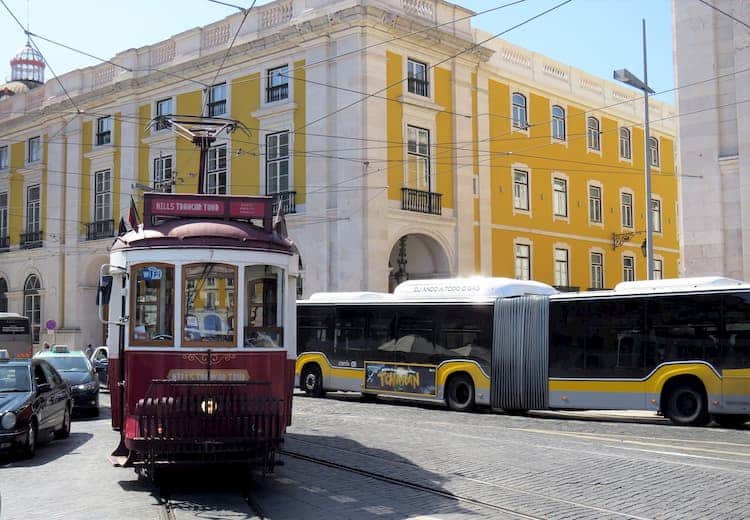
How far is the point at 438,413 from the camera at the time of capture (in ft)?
65.8

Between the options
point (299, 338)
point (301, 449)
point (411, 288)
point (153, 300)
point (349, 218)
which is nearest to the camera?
point (153, 300)

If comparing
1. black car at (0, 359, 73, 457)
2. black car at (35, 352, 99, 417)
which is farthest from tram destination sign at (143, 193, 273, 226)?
black car at (35, 352, 99, 417)

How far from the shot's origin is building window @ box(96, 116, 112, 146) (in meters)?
39.7

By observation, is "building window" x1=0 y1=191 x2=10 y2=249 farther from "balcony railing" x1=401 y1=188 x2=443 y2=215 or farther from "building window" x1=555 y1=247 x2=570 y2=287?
"building window" x1=555 y1=247 x2=570 y2=287

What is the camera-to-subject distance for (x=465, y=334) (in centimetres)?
2102

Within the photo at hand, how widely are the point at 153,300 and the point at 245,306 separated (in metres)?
1.07

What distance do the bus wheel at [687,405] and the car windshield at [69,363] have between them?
12999 millimetres

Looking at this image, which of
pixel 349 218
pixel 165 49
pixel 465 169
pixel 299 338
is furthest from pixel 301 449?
pixel 165 49

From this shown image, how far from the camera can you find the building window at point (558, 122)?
38.2m

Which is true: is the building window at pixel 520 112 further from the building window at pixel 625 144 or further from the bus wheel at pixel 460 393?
the bus wheel at pixel 460 393

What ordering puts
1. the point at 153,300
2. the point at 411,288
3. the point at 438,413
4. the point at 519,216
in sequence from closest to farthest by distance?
the point at 153,300
the point at 438,413
the point at 411,288
the point at 519,216

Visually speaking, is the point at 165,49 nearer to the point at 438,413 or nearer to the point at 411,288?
the point at 411,288

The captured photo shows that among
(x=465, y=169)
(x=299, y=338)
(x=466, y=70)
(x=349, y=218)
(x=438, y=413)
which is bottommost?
(x=438, y=413)

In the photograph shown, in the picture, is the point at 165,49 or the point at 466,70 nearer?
the point at 466,70
